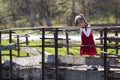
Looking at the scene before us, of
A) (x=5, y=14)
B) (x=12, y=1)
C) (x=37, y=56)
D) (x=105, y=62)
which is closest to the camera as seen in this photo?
(x=105, y=62)

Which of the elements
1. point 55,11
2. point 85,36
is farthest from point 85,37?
point 55,11

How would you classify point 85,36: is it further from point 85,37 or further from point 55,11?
point 55,11

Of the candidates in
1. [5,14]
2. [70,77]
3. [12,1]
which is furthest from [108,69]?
[5,14]

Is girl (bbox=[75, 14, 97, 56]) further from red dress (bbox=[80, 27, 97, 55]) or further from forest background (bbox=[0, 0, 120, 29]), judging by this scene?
forest background (bbox=[0, 0, 120, 29])

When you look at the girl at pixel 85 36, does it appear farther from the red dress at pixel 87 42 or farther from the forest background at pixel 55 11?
the forest background at pixel 55 11

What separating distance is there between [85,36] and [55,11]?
40.9 m

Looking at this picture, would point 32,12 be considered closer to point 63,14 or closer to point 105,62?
point 63,14

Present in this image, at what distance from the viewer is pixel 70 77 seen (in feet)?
32.8

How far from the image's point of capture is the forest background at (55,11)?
46.0 metres

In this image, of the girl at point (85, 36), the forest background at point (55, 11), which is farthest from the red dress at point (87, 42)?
the forest background at point (55, 11)

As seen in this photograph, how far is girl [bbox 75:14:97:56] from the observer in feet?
31.5

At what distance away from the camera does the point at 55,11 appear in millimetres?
50500

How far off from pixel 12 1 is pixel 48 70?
38779 millimetres

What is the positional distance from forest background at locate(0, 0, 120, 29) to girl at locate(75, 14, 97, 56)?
34951mm
